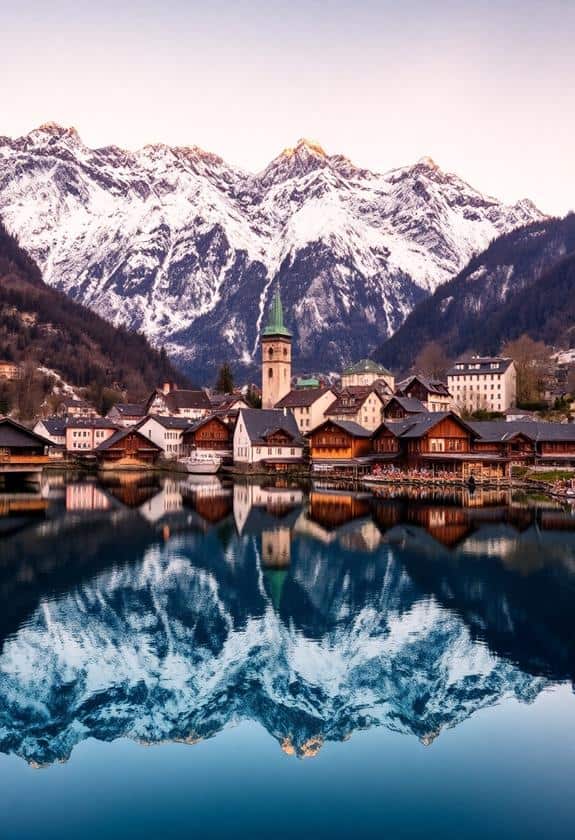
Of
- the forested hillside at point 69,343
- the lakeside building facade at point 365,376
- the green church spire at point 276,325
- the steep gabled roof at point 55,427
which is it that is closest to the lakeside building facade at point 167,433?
the steep gabled roof at point 55,427

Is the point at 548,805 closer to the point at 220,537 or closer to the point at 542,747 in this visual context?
the point at 542,747

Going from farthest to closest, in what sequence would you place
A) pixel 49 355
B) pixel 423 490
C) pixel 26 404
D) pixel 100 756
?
1. pixel 49 355
2. pixel 26 404
3. pixel 423 490
4. pixel 100 756

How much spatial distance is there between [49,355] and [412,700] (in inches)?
5177

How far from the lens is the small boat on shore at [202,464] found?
77938 mm

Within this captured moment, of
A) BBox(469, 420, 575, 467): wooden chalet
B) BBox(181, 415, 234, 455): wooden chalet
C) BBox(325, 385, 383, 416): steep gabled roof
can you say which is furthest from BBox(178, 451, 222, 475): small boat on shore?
BBox(469, 420, 575, 467): wooden chalet

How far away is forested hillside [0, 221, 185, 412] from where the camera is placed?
138375 millimetres

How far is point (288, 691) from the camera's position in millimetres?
17188

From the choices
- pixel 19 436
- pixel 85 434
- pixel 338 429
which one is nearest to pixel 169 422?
pixel 85 434

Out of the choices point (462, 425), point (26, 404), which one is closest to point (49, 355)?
point (26, 404)

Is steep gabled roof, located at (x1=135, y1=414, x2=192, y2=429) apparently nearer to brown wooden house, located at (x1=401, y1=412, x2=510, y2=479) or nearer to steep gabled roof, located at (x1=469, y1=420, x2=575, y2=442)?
brown wooden house, located at (x1=401, y1=412, x2=510, y2=479)

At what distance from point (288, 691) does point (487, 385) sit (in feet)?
249

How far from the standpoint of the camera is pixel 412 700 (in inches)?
665

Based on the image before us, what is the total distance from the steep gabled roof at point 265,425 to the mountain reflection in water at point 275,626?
35.2 m

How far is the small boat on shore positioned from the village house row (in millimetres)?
1984
